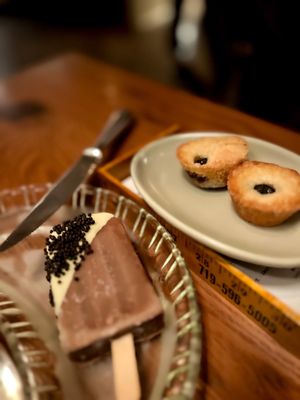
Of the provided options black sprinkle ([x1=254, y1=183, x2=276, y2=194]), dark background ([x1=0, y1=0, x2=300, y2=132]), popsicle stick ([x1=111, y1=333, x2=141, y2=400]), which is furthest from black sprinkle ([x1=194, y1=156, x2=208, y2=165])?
dark background ([x1=0, y1=0, x2=300, y2=132])

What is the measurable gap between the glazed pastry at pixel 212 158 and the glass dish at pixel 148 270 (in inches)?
5.1

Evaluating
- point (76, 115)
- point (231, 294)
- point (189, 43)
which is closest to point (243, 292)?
point (231, 294)

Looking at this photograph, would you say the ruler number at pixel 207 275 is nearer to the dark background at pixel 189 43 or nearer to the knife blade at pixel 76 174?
the knife blade at pixel 76 174

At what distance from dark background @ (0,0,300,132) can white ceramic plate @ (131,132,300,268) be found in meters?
0.97

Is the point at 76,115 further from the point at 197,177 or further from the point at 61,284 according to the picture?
the point at 61,284

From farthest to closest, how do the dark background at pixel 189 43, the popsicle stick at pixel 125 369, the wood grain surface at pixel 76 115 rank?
the dark background at pixel 189 43 < the wood grain surface at pixel 76 115 < the popsicle stick at pixel 125 369

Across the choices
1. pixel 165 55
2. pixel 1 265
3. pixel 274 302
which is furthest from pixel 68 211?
pixel 165 55

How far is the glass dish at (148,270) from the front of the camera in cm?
51

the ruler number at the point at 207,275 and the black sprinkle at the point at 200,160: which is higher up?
the black sprinkle at the point at 200,160

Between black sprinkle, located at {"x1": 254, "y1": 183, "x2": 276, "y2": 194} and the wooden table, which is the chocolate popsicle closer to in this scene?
the wooden table

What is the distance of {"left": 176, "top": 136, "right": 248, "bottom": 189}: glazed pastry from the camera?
746mm

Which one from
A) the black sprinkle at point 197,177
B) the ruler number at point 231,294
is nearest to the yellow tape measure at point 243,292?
the ruler number at point 231,294

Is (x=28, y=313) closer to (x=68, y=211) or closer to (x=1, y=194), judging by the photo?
(x=68, y=211)

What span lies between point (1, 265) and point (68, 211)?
16 centimetres
